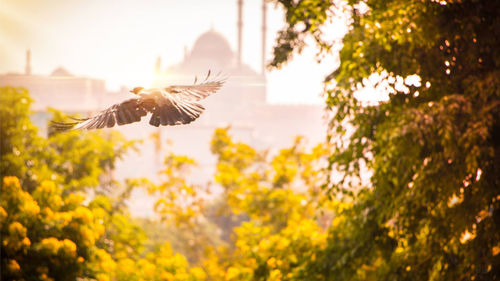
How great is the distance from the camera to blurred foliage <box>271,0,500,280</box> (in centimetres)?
399

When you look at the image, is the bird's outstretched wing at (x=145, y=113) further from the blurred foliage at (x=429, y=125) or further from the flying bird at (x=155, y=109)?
the blurred foliage at (x=429, y=125)

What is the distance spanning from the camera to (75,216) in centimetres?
675

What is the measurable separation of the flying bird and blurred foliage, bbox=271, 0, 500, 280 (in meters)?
1.66

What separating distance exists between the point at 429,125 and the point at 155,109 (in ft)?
6.57

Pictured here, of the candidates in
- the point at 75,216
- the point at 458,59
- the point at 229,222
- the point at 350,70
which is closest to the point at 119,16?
the point at 75,216

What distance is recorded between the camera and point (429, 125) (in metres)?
3.89

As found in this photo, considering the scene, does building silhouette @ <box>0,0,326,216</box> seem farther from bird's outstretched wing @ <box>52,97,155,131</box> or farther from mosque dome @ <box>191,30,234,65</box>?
bird's outstretched wing @ <box>52,97,155,131</box>

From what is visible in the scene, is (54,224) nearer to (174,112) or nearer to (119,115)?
(119,115)

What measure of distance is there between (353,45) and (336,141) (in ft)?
2.36

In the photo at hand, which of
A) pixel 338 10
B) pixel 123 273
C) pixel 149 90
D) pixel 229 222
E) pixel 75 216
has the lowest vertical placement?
pixel 229 222

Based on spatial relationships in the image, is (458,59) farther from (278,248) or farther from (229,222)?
(229,222)

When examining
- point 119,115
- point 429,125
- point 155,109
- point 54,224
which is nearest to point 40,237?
point 54,224

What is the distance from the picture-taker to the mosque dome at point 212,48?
4772cm

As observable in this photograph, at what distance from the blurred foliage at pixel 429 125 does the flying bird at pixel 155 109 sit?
1.66 meters
